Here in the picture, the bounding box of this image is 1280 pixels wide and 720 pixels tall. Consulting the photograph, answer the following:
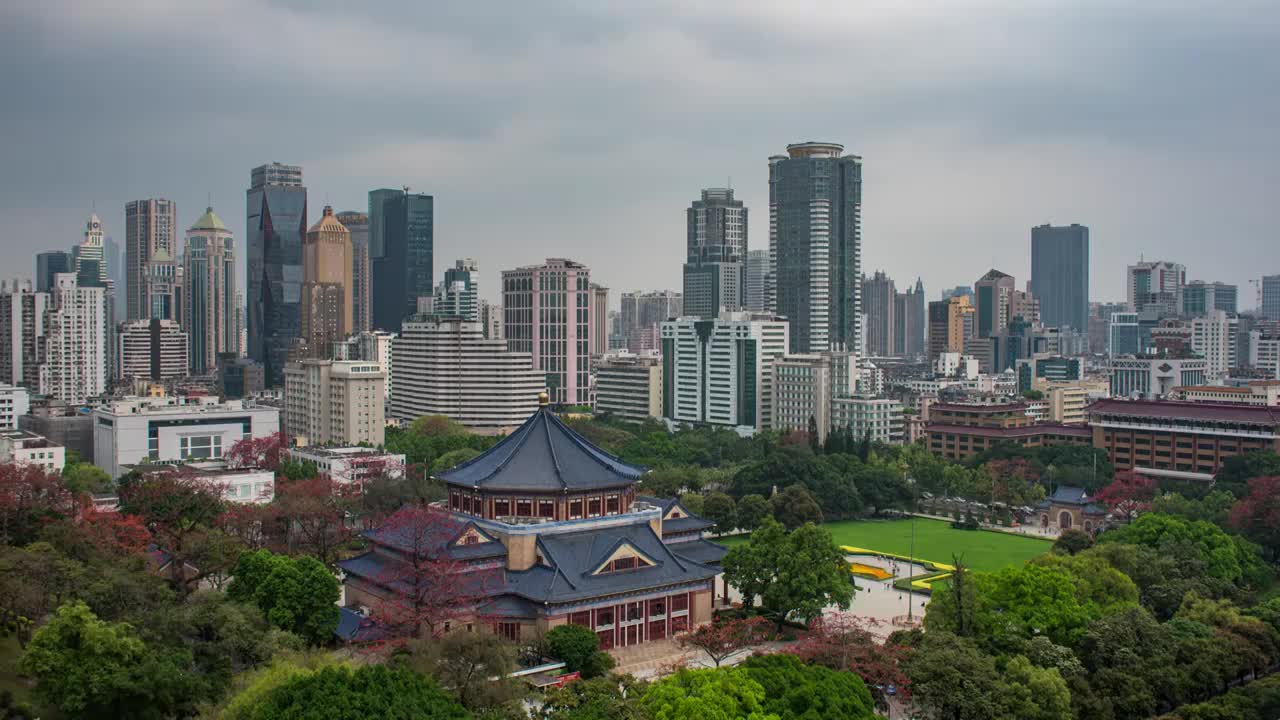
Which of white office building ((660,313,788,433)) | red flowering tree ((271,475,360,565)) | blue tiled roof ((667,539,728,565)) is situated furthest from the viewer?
white office building ((660,313,788,433))

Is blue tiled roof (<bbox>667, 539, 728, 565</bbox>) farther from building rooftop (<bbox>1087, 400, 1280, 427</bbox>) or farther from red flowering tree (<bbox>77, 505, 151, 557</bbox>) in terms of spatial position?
building rooftop (<bbox>1087, 400, 1280, 427</bbox>)

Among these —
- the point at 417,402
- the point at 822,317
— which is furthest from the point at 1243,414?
the point at 822,317

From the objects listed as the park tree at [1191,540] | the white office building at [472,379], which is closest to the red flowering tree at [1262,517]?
the park tree at [1191,540]

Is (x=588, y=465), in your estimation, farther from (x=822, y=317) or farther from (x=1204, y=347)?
(x=1204, y=347)

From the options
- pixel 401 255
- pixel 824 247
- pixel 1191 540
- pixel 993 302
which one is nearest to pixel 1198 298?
pixel 993 302

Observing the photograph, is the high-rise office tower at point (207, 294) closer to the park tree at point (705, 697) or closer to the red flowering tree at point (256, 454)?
the red flowering tree at point (256, 454)

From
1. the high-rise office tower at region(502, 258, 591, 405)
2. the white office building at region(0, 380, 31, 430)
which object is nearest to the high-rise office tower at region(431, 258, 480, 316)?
the high-rise office tower at region(502, 258, 591, 405)
